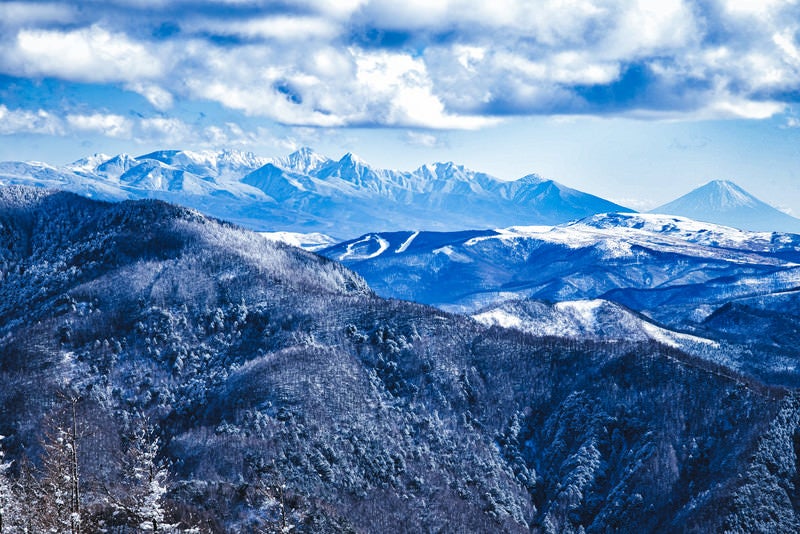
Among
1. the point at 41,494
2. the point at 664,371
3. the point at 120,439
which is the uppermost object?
the point at 41,494

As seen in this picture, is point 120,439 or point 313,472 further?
point 120,439

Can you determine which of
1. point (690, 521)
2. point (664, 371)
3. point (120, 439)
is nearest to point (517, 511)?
point (690, 521)

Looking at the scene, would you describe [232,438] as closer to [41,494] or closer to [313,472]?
[313,472]

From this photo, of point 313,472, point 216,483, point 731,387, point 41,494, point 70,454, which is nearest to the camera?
point 70,454

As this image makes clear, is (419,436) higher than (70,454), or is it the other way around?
(70,454)

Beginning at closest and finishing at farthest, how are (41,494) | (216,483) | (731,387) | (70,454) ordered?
(70,454) → (41,494) → (216,483) → (731,387)

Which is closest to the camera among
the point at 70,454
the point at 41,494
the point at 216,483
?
the point at 70,454

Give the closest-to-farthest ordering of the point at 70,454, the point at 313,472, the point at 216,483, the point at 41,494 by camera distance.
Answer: the point at 70,454
the point at 41,494
the point at 216,483
the point at 313,472

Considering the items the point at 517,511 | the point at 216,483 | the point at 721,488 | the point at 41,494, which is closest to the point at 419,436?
the point at 517,511

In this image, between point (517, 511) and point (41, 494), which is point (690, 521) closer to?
point (517, 511)
